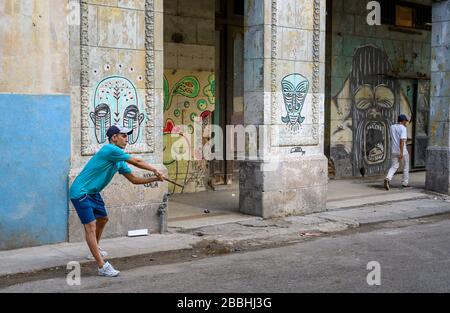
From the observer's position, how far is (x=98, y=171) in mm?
6953

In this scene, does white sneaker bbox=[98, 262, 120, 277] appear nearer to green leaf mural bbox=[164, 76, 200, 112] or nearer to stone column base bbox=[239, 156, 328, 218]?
stone column base bbox=[239, 156, 328, 218]

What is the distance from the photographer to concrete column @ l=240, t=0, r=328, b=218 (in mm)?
10445

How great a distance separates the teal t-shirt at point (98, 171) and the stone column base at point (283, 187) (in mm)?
3901

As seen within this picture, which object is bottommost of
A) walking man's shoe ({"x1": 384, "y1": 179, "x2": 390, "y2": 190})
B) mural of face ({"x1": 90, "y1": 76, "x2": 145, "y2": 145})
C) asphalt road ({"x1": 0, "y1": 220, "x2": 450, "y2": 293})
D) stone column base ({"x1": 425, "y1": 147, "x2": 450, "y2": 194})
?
asphalt road ({"x1": 0, "y1": 220, "x2": 450, "y2": 293})

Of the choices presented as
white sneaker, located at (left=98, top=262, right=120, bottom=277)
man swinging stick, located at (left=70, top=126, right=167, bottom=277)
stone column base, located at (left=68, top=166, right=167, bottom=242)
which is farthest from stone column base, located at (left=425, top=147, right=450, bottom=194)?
white sneaker, located at (left=98, top=262, right=120, bottom=277)

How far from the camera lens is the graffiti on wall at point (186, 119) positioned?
500 inches

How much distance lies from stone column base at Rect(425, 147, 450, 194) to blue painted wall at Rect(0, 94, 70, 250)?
8.62m

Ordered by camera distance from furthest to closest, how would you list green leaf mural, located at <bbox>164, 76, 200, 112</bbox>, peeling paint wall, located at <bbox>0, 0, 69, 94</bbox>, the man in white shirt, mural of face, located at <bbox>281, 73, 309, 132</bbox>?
the man in white shirt
green leaf mural, located at <bbox>164, 76, 200, 112</bbox>
mural of face, located at <bbox>281, 73, 309, 132</bbox>
peeling paint wall, located at <bbox>0, 0, 69, 94</bbox>

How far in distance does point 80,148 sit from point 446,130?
337 inches

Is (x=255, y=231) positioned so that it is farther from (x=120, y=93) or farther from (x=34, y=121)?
(x=34, y=121)

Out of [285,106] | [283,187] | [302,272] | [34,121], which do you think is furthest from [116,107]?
[302,272]

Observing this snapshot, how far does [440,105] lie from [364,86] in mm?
3092
